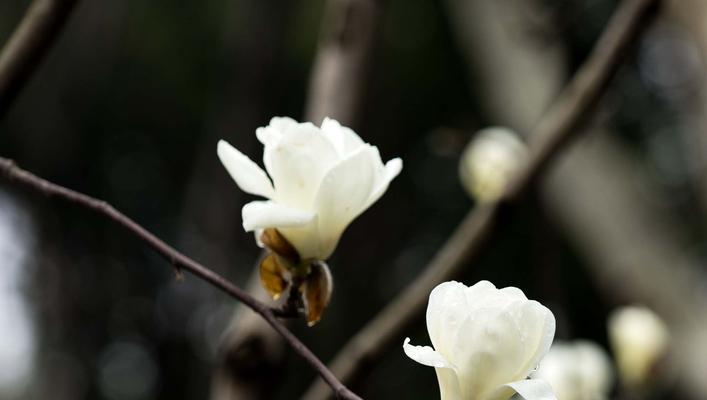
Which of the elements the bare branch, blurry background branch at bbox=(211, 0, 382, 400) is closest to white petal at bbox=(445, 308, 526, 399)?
blurry background branch at bbox=(211, 0, 382, 400)

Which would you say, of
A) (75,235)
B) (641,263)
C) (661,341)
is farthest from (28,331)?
(661,341)

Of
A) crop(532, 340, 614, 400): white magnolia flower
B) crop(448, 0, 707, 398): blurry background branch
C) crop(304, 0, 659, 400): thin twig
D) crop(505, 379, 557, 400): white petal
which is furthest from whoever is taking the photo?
crop(448, 0, 707, 398): blurry background branch

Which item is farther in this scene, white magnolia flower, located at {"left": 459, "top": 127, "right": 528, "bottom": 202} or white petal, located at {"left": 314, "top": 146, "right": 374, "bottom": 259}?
white magnolia flower, located at {"left": 459, "top": 127, "right": 528, "bottom": 202}

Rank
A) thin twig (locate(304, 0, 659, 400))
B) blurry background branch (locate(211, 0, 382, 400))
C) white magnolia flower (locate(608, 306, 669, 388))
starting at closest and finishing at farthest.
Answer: blurry background branch (locate(211, 0, 382, 400))
thin twig (locate(304, 0, 659, 400))
white magnolia flower (locate(608, 306, 669, 388))

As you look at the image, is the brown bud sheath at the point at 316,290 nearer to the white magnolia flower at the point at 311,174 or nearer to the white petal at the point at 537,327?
the white magnolia flower at the point at 311,174

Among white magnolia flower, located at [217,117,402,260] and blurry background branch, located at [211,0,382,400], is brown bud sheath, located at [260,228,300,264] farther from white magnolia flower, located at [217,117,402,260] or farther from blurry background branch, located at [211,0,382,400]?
blurry background branch, located at [211,0,382,400]

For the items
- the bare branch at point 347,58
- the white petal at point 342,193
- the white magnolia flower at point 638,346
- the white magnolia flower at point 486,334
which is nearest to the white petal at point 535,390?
the white magnolia flower at point 486,334

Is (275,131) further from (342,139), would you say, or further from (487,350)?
(487,350)
